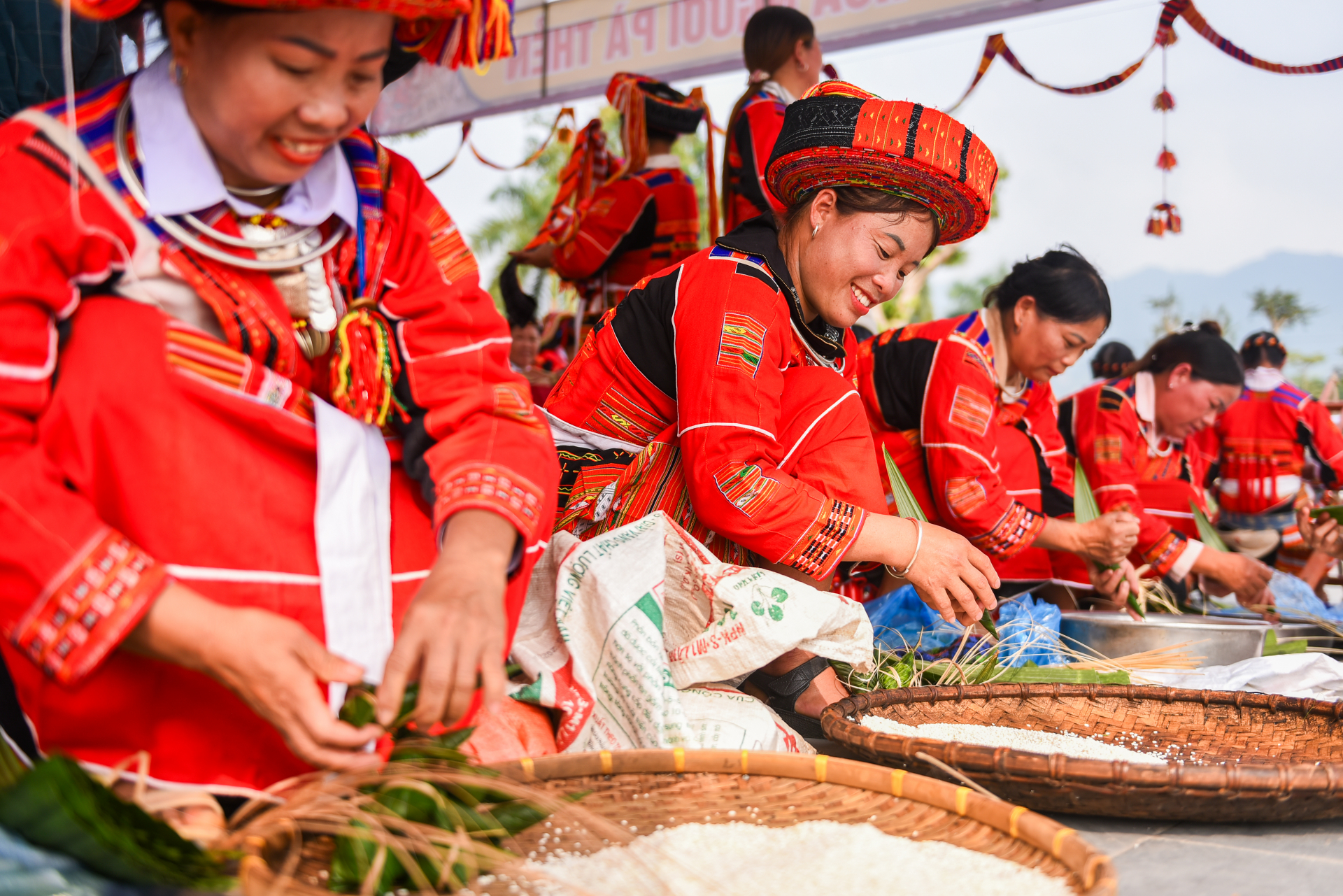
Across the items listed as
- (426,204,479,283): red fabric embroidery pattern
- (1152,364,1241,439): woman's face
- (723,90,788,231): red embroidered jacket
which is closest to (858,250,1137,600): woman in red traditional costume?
(723,90,788,231): red embroidered jacket

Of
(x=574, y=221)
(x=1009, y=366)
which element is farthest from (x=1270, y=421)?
(x=574, y=221)

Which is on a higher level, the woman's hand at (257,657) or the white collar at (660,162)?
the white collar at (660,162)

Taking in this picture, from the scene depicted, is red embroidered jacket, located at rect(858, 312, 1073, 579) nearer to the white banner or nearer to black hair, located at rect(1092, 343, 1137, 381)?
the white banner

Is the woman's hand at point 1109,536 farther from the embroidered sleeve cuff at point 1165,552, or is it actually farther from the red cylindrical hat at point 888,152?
the red cylindrical hat at point 888,152

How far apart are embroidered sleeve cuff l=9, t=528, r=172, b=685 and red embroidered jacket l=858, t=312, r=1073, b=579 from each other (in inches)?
86.6

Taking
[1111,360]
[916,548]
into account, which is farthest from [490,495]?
[1111,360]

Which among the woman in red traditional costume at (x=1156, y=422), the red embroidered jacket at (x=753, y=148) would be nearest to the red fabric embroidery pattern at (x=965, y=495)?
the red embroidered jacket at (x=753, y=148)

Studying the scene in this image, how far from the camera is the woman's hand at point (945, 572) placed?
1884mm

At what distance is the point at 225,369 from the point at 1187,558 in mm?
3247

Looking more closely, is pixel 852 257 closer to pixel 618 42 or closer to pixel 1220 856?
pixel 1220 856

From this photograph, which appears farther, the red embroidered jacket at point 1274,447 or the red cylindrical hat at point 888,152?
the red embroidered jacket at point 1274,447

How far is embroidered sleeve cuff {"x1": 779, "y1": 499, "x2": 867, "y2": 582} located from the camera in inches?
73.3

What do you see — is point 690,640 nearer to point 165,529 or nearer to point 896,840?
point 896,840

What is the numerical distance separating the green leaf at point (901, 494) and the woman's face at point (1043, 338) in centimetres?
78
